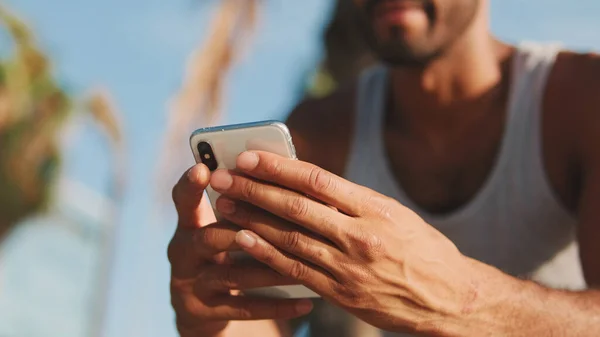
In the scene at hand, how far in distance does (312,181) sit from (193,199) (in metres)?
0.38

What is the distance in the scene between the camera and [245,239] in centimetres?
162

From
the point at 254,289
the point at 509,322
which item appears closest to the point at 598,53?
the point at 509,322

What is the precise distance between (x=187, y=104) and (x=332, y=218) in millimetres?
5481

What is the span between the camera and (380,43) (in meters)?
2.57

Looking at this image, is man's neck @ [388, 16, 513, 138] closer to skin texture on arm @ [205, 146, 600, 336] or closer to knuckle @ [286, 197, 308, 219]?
skin texture on arm @ [205, 146, 600, 336]

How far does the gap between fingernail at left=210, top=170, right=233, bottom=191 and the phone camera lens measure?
0.08 meters

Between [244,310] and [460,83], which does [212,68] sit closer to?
[460,83]

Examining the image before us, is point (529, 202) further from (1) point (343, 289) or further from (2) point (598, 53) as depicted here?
(1) point (343, 289)

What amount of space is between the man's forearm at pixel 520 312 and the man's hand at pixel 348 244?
3 cm

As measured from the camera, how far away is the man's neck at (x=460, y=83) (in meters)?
2.67

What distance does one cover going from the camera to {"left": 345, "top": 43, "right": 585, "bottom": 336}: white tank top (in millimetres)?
2436

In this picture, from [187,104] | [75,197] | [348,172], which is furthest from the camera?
[75,197]

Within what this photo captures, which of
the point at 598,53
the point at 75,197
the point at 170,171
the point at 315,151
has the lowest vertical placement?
the point at 75,197

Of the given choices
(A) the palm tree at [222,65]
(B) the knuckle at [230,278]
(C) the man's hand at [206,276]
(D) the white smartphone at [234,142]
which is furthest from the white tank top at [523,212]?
(A) the palm tree at [222,65]
